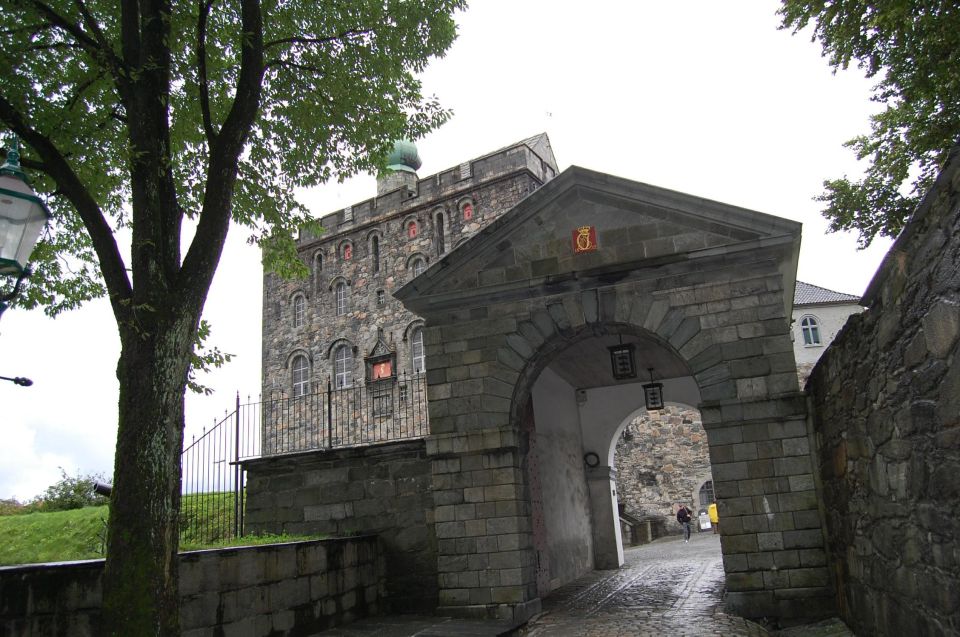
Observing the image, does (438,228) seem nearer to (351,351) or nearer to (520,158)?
(520,158)

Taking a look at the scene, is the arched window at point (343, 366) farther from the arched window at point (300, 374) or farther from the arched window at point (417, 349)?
the arched window at point (417, 349)

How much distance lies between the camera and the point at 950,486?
3.39m

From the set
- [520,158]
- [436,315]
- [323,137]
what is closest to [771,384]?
[436,315]

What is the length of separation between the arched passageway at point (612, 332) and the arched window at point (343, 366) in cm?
2453

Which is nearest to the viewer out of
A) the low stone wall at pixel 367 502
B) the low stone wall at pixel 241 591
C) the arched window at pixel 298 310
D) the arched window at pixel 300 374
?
the low stone wall at pixel 241 591

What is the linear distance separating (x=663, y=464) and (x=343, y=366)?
613 inches

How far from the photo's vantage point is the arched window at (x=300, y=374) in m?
35.9

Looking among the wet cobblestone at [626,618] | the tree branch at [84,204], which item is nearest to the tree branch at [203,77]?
the tree branch at [84,204]

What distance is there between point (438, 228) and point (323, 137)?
2348 cm

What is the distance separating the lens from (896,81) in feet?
33.2

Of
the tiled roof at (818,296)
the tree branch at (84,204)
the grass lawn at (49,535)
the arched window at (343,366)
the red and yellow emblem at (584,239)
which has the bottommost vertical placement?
the grass lawn at (49,535)

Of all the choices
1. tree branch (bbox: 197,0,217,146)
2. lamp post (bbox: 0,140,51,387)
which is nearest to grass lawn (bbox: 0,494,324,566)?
tree branch (bbox: 197,0,217,146)

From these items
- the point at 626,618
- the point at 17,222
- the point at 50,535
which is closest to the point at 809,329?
the point at 626,618

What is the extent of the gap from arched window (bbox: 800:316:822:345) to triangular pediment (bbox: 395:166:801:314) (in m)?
27.1
